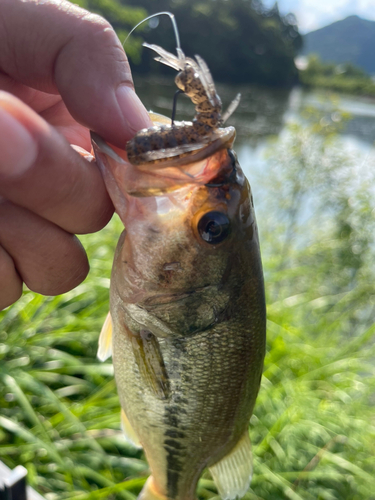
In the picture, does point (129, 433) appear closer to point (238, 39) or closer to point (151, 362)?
point (151, 362)

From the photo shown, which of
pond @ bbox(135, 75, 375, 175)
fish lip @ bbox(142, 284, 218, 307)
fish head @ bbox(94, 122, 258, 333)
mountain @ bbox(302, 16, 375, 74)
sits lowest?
pond @ bbox(135, 75, 375, 175)

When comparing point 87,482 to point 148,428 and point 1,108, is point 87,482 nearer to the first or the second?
point 148,428

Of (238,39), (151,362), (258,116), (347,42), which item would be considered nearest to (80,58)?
(151,362)

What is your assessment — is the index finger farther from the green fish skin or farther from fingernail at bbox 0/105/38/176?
fingernail at bbox 0/105/38/176

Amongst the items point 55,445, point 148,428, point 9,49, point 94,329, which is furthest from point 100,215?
point 94,329

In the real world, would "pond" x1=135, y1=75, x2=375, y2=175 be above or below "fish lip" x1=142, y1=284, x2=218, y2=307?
below

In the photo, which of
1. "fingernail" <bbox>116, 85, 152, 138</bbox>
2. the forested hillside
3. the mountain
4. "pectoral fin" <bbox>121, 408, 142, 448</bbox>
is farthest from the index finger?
the forested hillside
